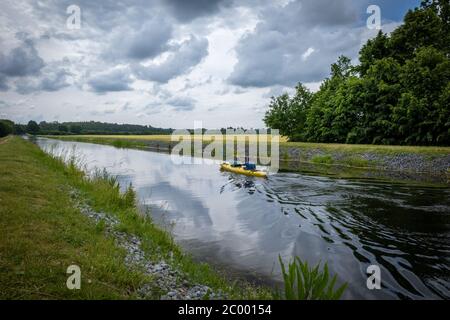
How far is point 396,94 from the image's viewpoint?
37.2 metres

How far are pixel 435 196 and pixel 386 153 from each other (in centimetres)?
1518

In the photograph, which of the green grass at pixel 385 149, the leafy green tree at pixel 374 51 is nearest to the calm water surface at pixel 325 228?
the green grass at pixel 385 149

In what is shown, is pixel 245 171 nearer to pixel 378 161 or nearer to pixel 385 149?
pixel 378 161

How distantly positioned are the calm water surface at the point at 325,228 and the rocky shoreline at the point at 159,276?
2.19 m

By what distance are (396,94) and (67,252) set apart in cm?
3996

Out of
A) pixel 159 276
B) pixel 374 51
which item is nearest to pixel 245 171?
pixel 159 276

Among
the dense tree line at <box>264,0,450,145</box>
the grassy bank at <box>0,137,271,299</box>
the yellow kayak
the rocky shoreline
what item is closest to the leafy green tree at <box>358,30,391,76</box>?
the dense tree line at <box>264,0,450,145</box>

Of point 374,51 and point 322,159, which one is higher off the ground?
point 374,51

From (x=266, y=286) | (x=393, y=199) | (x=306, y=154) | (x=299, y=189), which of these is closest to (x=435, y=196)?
(x=393, y=199)

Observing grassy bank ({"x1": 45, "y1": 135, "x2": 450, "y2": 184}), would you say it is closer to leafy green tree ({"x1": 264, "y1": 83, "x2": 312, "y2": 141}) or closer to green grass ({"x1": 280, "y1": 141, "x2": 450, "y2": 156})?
green grass ({"x1": 280, "y1": 141, "x2": 450, "y2": 156})

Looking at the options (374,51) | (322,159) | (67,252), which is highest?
(374,51)

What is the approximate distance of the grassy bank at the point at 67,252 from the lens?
18.5 ft

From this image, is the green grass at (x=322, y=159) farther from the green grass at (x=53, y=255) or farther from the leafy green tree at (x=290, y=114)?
the green grass at (x=53, y=255)

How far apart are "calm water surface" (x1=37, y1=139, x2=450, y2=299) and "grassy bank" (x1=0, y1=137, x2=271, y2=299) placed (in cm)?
156
